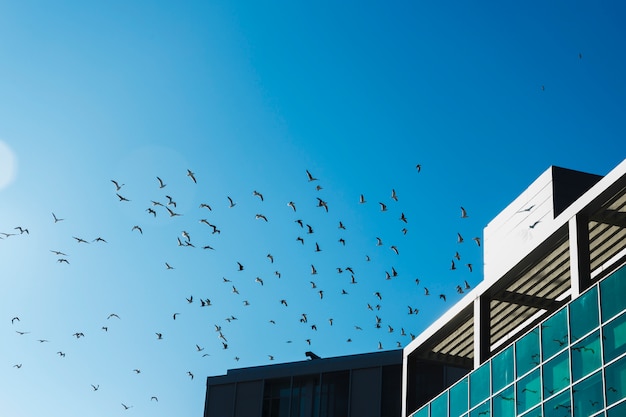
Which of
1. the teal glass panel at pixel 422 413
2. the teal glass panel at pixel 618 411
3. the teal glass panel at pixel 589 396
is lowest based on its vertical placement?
the teal glass panel at pixel 618 411

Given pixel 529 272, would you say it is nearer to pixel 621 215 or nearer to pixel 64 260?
pixel 621 215

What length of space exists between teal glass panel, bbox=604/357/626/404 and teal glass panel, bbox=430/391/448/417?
9.13 meters

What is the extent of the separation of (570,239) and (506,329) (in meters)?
8.87

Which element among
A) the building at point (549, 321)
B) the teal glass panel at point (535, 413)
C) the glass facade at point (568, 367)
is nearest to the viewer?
the glass facade at point (568, 367)

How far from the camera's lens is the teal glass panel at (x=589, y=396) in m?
27.9

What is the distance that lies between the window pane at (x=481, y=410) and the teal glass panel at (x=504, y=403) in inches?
14.6

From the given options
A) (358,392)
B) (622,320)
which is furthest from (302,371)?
(622,320)

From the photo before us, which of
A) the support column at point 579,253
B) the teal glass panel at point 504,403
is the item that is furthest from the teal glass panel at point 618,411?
the teal glass panel at point 504,403

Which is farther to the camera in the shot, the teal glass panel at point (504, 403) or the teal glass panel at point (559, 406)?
the teal glass panel at point (504, 403)

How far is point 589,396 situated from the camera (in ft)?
92.9

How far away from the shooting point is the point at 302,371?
51.4 meters

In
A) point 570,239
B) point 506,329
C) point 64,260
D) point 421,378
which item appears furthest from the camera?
point 64,260

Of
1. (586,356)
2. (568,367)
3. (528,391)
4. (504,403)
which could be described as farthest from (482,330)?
(586,356)

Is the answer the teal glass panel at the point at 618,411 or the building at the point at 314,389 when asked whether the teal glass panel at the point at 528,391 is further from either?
the building at the point at 314,389
